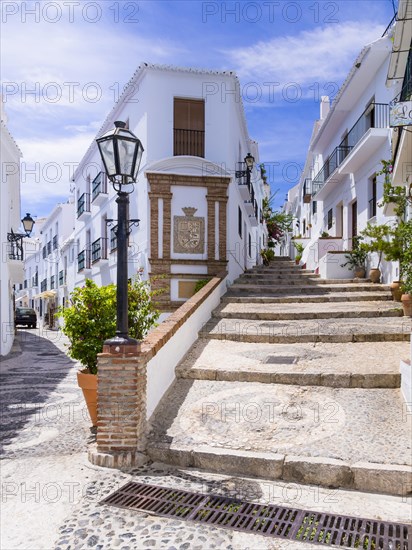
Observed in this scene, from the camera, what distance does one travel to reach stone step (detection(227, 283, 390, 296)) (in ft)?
40.0

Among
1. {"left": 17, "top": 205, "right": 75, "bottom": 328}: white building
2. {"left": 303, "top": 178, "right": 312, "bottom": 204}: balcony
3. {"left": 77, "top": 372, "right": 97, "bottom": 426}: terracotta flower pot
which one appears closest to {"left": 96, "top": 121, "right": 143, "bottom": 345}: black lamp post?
{"left": 77, "top": 372, "right": 97, "bottom": 426}: terracotta flower pot

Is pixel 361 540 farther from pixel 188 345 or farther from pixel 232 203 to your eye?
pixel 232 203

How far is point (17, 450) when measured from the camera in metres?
4.77

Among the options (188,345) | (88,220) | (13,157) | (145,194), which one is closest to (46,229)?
Answer: (88,220)

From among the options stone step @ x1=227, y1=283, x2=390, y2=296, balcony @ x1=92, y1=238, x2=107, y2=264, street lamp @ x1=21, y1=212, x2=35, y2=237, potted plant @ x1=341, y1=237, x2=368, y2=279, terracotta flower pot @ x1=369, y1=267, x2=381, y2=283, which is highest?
street lamp @ x1=21, y1=212, x2=35, y2=237

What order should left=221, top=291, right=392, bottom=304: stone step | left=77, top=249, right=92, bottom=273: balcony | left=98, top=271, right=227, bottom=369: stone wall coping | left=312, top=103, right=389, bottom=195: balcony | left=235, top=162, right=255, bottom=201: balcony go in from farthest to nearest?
left=77, top=249, right=92, bottom=273: balcony < left=235, top=162, right=255, bottom=201: balcony < left=312, top=103, right=389, bottom=195: balcony < left=221, top=291, right=392, bottom=304: stone step < left=98, top=271, right=227, bottom=369: stone wall coping

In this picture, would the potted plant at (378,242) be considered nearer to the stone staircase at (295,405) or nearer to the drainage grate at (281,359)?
the stone staircase at (295,405)

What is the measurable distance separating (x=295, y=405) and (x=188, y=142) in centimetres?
1142

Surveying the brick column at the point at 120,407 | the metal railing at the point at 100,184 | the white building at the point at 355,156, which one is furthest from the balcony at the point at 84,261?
the brick column at the point at 120,407

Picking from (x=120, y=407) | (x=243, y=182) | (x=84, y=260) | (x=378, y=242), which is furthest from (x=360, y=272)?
(x=84, y=260)

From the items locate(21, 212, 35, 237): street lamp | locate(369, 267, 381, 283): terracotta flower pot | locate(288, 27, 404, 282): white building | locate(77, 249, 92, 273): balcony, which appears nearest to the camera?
locate(288, 27, 404, 282): white building

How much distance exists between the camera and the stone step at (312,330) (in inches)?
297

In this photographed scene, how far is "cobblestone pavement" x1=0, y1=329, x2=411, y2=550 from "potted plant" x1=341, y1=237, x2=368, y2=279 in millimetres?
10939

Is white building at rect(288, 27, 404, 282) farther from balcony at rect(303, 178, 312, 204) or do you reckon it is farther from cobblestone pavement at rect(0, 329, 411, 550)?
cobblestone pavement at rect(0, 329, 411, 550)
